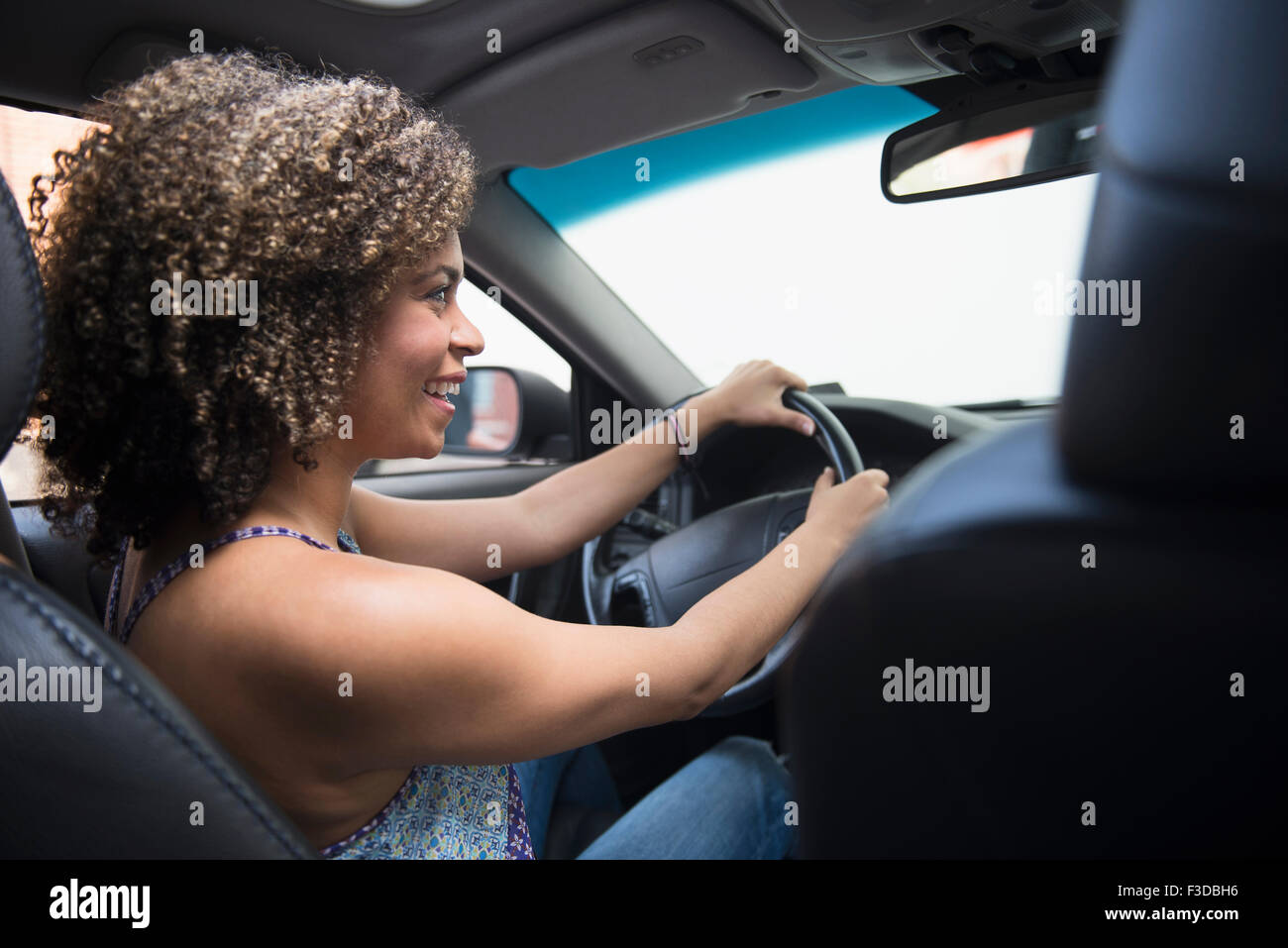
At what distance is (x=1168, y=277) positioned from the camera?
47 centimetres

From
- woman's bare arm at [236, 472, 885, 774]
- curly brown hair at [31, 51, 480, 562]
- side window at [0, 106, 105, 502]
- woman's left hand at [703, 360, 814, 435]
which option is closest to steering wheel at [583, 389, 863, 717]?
woman's left hand at [703, 360, 814, 435]

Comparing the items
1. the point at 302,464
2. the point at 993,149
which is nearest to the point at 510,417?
the point at 993,149

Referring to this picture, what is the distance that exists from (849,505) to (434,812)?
0.73 m

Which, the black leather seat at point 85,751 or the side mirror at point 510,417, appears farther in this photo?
the side mirror at point 510,417

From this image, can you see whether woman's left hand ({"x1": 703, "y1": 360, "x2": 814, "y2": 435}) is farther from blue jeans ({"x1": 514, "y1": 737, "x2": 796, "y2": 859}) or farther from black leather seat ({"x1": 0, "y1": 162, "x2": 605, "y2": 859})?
black leather seat ({"x1": 0, "y1": 162, "x2": 605, "y2": 859})

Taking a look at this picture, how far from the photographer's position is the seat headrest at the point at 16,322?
738mm

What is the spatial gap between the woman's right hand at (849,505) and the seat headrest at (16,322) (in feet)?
3.20

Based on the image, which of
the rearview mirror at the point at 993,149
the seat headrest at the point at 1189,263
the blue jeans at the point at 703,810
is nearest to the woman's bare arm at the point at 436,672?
the blue jeans at the point at 703,810

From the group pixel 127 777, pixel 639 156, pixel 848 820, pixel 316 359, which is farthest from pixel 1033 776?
pixel 639 156

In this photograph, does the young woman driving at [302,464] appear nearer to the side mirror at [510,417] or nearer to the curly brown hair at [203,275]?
the curly brown hair at [203,275]

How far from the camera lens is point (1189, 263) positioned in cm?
47

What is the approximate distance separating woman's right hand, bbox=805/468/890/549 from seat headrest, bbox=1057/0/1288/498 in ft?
2.60

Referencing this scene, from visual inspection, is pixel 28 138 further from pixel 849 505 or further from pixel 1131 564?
pixel 1131 564

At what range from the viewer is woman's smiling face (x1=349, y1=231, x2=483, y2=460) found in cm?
111
